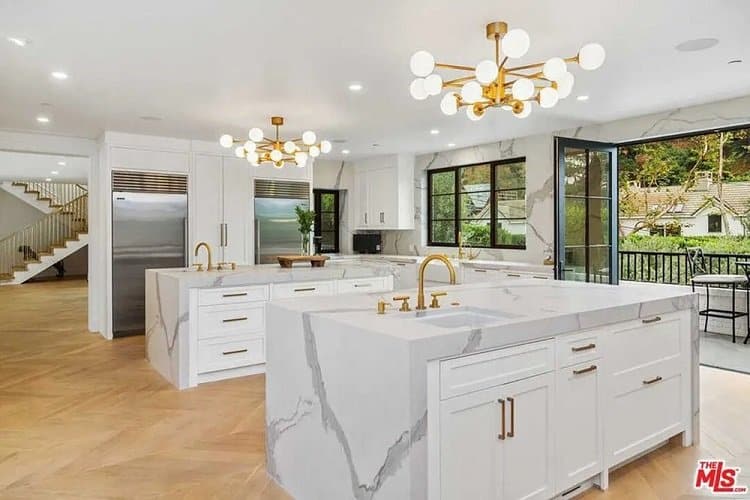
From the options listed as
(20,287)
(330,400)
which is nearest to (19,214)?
(20,287)

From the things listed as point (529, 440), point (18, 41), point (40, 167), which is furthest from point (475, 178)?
point (40, 167)

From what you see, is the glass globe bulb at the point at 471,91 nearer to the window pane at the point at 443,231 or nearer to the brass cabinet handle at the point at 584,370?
the brass cabinet handle at the point at 584,370

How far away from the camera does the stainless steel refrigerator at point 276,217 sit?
23.9 ft

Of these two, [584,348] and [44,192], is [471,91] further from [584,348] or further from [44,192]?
[44,192]

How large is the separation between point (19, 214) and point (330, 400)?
606 inches

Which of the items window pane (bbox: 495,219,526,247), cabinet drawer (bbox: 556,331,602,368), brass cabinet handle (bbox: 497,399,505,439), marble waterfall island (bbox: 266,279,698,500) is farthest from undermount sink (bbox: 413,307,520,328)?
window pane (bbox: 495,219,526,247)

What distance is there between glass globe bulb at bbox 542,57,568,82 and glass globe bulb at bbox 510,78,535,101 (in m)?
0.10

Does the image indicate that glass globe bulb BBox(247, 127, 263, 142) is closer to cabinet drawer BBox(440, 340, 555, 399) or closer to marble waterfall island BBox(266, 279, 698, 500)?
marble waterfall island BBox(266, 279, 698, 500)

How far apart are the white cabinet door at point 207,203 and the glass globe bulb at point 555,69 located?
16.9 feet

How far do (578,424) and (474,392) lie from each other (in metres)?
0.73

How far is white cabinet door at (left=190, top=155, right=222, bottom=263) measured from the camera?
679cm

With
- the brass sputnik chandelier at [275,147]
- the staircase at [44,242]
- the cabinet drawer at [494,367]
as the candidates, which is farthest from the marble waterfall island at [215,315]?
the staircase at [44,242]

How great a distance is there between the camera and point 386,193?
829 cm

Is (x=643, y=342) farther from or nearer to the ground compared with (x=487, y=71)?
nearer to the ground
